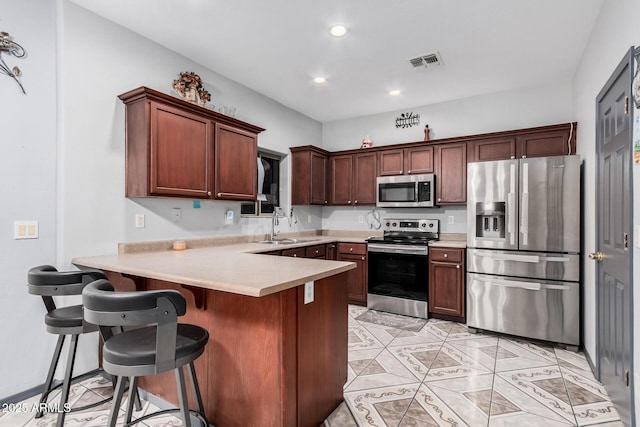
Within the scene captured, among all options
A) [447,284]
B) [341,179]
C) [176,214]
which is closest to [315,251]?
[341,179]

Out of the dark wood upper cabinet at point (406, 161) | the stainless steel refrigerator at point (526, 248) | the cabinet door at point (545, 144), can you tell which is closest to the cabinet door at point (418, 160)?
the dark wood upper cabinet at point (406, 161)

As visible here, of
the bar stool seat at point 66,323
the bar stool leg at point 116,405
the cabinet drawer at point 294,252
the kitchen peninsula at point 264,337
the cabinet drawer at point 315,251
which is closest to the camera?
the bar stool leg at point 116,405

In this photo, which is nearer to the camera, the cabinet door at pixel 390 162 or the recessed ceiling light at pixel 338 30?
the recessed ceiling light at pixel 338 30

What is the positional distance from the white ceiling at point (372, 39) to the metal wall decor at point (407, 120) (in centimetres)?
62

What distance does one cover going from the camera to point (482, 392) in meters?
2.29

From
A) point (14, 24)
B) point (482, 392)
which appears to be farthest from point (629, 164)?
point (14, 24)

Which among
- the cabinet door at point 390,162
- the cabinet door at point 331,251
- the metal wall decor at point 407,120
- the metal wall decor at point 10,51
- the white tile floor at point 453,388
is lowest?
the white tile floor at point 453,388

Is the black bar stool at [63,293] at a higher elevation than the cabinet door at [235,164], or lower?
lower

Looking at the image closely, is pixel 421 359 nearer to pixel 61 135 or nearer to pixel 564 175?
pixel 564 175

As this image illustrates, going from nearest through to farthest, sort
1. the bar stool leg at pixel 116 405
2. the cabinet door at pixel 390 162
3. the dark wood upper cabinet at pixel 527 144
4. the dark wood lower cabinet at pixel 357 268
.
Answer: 1. the bar stool leg at pixel 116 405
2. the dark wood upper cabinet at pixel 527 144
3. the dark wood lower cabinet at pixel 357 268
4. the cabinet door at pixel 390 162

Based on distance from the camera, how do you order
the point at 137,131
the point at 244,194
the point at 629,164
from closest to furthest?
the point at 629,164 < the point at 137,131 < the point at 244,194

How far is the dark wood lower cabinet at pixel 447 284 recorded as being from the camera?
3.71m

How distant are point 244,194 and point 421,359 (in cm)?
228

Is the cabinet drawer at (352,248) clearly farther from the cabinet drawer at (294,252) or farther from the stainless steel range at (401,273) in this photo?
the cabinet drawer at (294,252)
